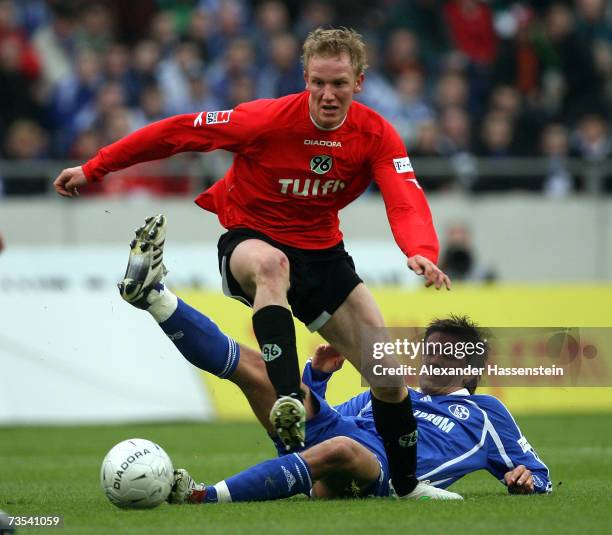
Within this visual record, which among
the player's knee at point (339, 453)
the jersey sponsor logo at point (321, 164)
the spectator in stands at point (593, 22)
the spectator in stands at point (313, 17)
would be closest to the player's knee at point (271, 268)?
the jersey sponsor logo at point (321, 164)

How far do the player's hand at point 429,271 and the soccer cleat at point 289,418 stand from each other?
0.87 metres

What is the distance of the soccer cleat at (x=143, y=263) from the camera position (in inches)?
285

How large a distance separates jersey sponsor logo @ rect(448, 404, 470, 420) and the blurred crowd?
8552 mm

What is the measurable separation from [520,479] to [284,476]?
1.32 metres

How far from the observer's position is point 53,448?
11.0 meters

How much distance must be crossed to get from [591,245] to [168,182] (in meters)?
5.20

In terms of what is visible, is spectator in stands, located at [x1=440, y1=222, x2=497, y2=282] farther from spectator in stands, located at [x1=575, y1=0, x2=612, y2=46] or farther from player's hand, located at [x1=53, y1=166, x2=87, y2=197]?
player's hand, located at [x1=53, y1=166, x2=87, y2=197]

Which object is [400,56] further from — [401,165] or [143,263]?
[143,263]

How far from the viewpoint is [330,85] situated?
A: 708cm

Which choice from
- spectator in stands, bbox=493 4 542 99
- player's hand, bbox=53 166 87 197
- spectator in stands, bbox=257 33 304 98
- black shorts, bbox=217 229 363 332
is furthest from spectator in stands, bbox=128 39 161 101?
black shorts, bbox=217 229 363 332

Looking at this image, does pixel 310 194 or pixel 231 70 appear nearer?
pixel 310 194

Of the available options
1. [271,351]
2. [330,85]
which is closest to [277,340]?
[271,351]

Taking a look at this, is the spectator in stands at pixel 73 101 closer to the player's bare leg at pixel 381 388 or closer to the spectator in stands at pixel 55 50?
the spectator in stands at pixel 55 50

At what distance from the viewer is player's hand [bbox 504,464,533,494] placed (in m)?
7.24
